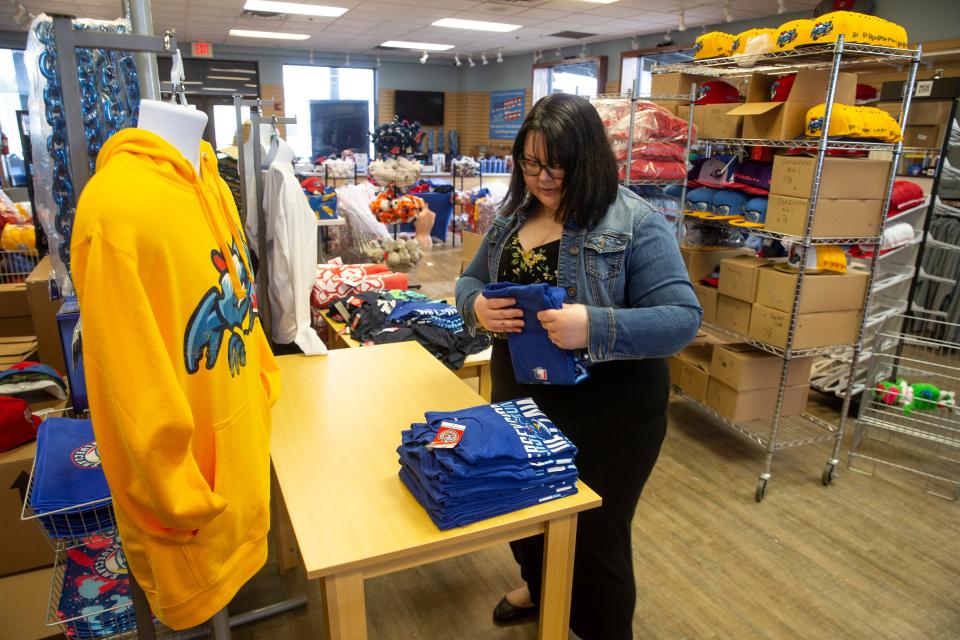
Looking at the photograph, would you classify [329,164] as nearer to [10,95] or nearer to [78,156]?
[78,156]

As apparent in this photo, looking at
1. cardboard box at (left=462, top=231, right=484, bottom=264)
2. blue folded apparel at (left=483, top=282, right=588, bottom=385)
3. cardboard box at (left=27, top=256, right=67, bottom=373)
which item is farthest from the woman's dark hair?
cardboard box at (left=462, top=231, right=484, bottom=264)

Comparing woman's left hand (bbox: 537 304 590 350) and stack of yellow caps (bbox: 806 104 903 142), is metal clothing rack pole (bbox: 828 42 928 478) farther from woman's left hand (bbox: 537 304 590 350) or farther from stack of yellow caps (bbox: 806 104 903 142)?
woman's left hand (bbox: 537 304 590 350)

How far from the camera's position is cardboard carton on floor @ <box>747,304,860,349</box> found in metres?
2.84

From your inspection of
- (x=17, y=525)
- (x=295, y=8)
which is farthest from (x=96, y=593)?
(x=295, y=8)

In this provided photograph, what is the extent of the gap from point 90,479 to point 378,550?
2.64 feet

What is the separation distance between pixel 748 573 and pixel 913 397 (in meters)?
1.58

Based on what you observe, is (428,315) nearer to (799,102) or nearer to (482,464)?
(482,464)

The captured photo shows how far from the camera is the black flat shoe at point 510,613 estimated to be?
213cm

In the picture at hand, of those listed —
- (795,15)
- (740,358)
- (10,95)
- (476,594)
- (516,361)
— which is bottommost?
(476,594)

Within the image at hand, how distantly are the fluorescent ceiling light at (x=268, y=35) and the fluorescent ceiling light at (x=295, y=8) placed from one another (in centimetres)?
189

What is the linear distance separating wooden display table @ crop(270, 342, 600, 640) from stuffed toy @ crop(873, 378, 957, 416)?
99.0 inches

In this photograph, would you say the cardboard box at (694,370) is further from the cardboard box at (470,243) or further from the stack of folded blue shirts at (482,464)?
the cardboard box at (470,243)

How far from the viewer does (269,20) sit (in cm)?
943

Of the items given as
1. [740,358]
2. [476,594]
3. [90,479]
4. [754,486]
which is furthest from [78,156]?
A: [754,486]
